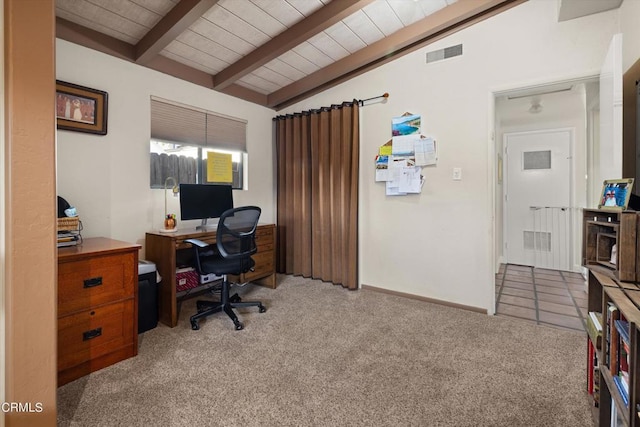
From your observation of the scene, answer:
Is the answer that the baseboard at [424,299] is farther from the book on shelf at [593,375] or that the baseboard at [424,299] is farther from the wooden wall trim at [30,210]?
the wooden wall trim at [30,210]

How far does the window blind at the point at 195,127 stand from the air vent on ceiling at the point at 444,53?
7.32 ft

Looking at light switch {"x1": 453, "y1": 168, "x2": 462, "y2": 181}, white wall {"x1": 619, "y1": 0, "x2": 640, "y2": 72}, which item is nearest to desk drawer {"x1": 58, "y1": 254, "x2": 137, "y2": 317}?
light switch {"x1": 453, "y1": 168, "x2": 462, "y2": 181}

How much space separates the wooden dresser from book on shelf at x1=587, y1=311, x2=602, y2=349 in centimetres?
264

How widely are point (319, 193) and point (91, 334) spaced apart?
2.50 metres

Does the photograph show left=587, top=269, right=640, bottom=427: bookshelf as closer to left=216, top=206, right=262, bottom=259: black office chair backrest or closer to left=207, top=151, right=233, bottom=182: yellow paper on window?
left=216, top=206, right=262, bottom=259: black office chair backrest

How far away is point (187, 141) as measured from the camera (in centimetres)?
313

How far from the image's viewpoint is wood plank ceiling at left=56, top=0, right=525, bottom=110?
2.21 meters

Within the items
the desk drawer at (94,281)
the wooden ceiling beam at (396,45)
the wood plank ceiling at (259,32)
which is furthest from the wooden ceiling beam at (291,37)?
the desk drawer at (94,281)

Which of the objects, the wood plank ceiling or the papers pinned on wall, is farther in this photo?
the papers pinned on wall

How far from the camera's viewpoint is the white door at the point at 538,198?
4293 mm

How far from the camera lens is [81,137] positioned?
2.38 m

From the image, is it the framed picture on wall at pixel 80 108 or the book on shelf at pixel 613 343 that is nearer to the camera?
the book on shelf at pixel 613 343

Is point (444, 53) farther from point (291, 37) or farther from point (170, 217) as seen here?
point (170, 217)

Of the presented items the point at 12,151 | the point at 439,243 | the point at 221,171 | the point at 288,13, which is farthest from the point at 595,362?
the point at 221,171
